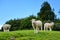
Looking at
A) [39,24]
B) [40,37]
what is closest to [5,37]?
[40,37]

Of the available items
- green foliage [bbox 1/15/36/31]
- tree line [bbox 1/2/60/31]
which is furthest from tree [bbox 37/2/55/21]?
green foliage [bbox 1/15/36/31]

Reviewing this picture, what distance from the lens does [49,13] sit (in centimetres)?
5941

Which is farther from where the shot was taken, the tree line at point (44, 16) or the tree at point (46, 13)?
the tree at point (46, 13)

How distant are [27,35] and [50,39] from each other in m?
3.11

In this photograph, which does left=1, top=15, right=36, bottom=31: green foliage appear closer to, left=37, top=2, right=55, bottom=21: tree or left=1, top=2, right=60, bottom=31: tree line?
left=1, top=2, right=60, bottom=31: tree line

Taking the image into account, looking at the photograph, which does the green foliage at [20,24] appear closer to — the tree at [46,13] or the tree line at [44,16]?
the tree line at [44,16]

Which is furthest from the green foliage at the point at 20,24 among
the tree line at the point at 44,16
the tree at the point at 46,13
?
the tree at the point at 46,13

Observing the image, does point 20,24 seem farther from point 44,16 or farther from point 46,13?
point 46,13

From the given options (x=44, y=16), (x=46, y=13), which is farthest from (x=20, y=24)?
(x=46, y=13)

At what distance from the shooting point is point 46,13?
59688 millimetres

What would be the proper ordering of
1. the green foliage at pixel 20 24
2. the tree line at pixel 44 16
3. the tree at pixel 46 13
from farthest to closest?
the tree at pixel 46 13 < the tree line at pixel 44 16 < the green foliage at pixel 20 24

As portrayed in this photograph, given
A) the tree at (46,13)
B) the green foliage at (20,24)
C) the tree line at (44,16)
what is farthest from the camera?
the tree at (46,13)

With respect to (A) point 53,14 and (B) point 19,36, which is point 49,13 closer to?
(A) point 53,14

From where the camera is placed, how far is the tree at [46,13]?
5892 centimetres
